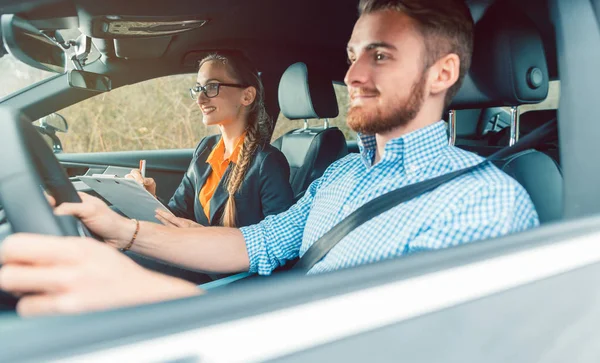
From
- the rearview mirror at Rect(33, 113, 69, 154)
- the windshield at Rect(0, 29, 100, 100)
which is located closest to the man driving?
the windshield at Rect(0, 29, 100, 100)

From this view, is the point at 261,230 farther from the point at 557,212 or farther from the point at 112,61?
the point at 112,61

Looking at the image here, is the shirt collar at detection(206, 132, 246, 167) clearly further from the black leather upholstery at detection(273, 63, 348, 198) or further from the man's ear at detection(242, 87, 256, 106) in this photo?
the black leather upholstery at detection(273, 63, 348, 198)

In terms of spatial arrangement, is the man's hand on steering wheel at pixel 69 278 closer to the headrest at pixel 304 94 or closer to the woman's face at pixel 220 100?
the woman's face at pixel 220 100

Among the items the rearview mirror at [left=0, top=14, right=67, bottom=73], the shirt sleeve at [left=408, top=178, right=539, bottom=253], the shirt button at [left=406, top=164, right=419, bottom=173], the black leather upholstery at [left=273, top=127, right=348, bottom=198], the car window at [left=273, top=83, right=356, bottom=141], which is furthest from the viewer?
the car window at [left=273, top=83, right=356, bottom=141]

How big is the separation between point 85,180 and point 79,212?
0.69 meters

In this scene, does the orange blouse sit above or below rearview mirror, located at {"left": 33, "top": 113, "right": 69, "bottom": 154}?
below

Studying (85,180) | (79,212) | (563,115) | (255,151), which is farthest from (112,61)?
(563,115)

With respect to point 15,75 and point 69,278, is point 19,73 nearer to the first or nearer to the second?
point 15,75

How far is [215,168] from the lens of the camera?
105 inches

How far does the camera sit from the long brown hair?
2.40 meters

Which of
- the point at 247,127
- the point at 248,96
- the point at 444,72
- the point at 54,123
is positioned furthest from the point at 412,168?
the point at 54,123

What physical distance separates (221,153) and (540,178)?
1.54 metres

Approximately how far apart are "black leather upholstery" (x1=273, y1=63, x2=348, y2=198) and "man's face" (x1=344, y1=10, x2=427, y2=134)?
4.73 feet

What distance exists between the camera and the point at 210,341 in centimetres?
62
